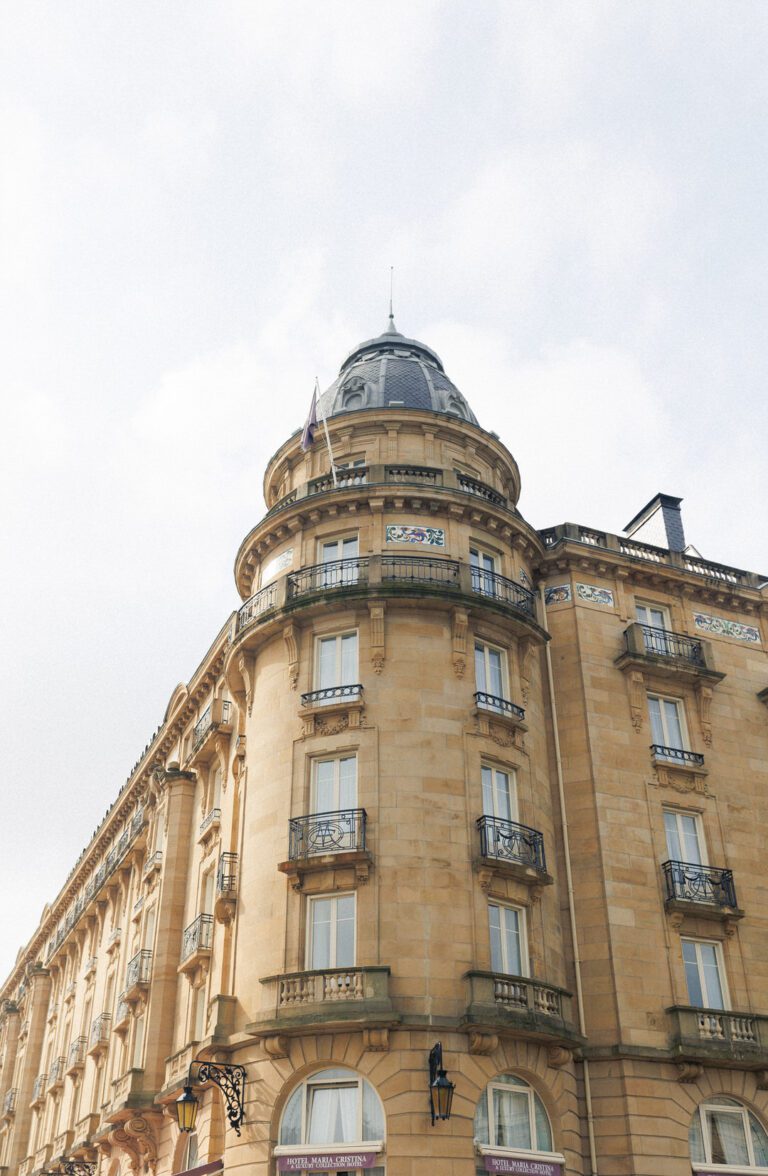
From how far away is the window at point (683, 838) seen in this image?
31.5 metres

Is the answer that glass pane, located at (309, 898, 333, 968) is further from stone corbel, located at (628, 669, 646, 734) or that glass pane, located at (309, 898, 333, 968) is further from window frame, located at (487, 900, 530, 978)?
stone corbel, located at (628, 669, 646, 734)

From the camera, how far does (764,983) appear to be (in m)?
30.1

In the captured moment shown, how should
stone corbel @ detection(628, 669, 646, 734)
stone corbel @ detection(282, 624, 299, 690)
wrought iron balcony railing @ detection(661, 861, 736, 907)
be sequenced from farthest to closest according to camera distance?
1. stone corbel @ detection(628, 669, 646, 734)
2. stone corbel @ detection(282, 624, 299, 690)
3. wrought iron balcony railing @ detection(661, 861, 736, 907)

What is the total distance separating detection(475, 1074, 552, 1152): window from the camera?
2508 cm

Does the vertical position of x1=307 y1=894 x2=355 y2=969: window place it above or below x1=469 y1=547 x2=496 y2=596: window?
below

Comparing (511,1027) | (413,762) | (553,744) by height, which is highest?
(553,744)

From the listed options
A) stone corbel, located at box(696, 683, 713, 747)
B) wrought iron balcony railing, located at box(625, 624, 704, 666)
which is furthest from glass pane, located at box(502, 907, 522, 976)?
wrought iron balcony railing, located at box(625, 624, 704, 666)

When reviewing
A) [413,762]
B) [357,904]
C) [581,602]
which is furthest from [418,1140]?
[581,602]

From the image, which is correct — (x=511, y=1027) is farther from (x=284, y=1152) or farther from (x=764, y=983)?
(x=764, y=983)

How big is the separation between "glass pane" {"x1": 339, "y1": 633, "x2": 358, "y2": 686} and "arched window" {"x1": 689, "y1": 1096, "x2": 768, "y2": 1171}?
1384 cm

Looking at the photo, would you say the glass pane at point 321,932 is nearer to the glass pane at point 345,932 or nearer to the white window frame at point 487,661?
the glass pane at point 345,932

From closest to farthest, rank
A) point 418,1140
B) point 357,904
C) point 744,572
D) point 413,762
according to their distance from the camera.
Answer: point 418,1140 < point 357,904 < point 413,762 < point 744,572

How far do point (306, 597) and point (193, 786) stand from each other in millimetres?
12239

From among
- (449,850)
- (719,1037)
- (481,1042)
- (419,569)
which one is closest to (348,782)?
(449,850)
